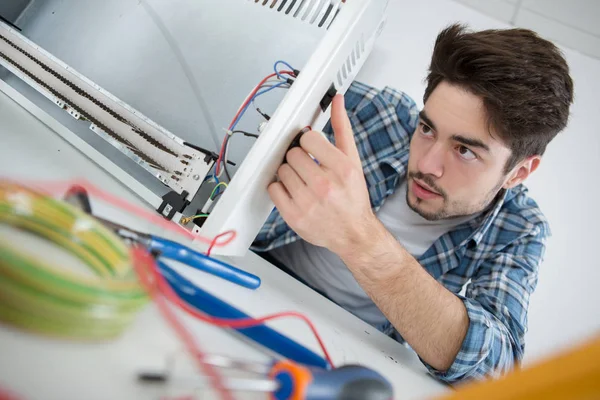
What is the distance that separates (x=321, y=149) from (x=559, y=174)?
129cm

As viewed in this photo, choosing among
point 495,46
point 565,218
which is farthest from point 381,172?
point 565,218

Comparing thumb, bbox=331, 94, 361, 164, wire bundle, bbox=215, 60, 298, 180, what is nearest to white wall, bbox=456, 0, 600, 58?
wire bundle, bbox=215, 60, 298, 180

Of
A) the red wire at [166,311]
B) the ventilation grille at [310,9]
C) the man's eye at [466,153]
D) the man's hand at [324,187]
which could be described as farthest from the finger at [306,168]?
the man's eye at [466,153]

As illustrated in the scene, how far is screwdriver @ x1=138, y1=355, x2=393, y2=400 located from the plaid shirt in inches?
18.1

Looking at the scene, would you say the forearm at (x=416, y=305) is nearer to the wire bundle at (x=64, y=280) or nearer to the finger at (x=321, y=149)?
the finger at (x=321, y=149)

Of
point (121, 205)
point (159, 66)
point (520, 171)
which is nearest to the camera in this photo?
point (121, 205)

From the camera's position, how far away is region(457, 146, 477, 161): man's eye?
98 centimetres

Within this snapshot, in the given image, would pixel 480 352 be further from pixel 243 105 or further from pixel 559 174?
pixel 559 174

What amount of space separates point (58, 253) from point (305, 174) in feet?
1.19

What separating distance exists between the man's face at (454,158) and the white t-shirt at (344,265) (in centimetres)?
10

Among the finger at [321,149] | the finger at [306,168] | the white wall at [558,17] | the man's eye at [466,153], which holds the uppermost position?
the white wall at [558,17]

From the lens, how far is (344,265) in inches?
45.5

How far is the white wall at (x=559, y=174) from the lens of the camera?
145 centimetres

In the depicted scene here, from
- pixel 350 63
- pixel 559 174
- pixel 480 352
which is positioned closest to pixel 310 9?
pixel 350 63
